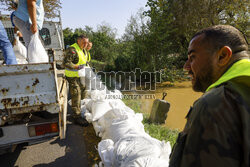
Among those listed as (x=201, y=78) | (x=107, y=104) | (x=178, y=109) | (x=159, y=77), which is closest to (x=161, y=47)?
(x=159, y=77)

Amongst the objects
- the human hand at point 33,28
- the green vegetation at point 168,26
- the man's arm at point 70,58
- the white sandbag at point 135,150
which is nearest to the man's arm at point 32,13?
the human hand at point 33,28

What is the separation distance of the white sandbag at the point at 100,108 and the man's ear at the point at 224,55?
7.93 ft

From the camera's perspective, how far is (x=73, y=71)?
3.09 metres

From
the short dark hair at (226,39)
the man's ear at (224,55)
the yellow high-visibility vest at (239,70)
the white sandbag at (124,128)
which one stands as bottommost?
the white sandbag at (124,128)

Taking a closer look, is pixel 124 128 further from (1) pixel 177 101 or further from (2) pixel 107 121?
(1) pixel 177 101

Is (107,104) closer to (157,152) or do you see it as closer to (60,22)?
(157,152)

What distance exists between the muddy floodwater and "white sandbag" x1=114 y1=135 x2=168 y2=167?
2093 millimetres

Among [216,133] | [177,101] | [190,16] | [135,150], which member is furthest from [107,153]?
[190,16]

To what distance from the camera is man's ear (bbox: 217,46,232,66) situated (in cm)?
67

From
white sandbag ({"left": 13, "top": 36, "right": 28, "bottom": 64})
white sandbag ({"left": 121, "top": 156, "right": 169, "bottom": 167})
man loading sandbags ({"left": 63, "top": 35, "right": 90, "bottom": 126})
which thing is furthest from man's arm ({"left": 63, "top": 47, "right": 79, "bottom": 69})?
white sandbag ({"left": 121, "top": 156, "right": 169, "bottom": 167})

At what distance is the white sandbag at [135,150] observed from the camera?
159cm

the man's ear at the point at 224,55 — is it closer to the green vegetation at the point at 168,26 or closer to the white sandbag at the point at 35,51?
the white sandbag at the point at 35,51

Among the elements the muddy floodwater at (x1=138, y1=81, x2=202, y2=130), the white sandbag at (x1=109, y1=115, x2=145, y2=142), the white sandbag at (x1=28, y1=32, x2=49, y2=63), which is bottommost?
the muddy floodwater at (x1=138, y1=81, x2=202, y2=130)

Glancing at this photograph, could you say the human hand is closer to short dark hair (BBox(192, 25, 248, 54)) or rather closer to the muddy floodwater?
short dark hair (BBox(192, 25, 248, 54))
